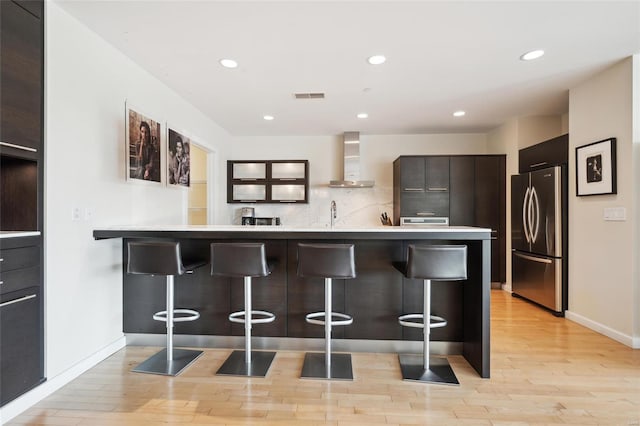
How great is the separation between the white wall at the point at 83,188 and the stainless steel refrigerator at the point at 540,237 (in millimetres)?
4487

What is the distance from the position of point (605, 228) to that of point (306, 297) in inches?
119

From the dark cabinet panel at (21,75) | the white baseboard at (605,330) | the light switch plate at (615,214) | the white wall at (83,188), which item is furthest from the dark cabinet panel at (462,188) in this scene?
the dark cabinet panel at (21,75)

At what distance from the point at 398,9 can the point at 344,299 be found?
2230mm

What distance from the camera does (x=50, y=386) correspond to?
2.21 m

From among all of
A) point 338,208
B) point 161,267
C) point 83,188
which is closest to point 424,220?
point 338,208

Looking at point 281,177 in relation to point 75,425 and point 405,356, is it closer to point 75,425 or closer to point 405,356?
point 405,356

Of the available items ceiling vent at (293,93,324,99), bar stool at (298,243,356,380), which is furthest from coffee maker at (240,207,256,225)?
bar stool at (298,243,356,380)

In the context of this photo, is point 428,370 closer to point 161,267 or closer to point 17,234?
point 161,267

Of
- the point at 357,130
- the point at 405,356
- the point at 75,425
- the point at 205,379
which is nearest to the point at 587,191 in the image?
the point at 405,356

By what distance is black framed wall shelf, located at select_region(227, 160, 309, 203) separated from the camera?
5895mm

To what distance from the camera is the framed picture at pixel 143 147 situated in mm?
3014

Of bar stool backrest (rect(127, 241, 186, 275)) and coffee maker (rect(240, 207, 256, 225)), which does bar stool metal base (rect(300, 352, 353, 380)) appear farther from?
coffee maker (rect(240, 207, 256, 225))

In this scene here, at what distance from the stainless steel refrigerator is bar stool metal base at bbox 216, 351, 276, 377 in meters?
3.35

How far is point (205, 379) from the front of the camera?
2.42m
